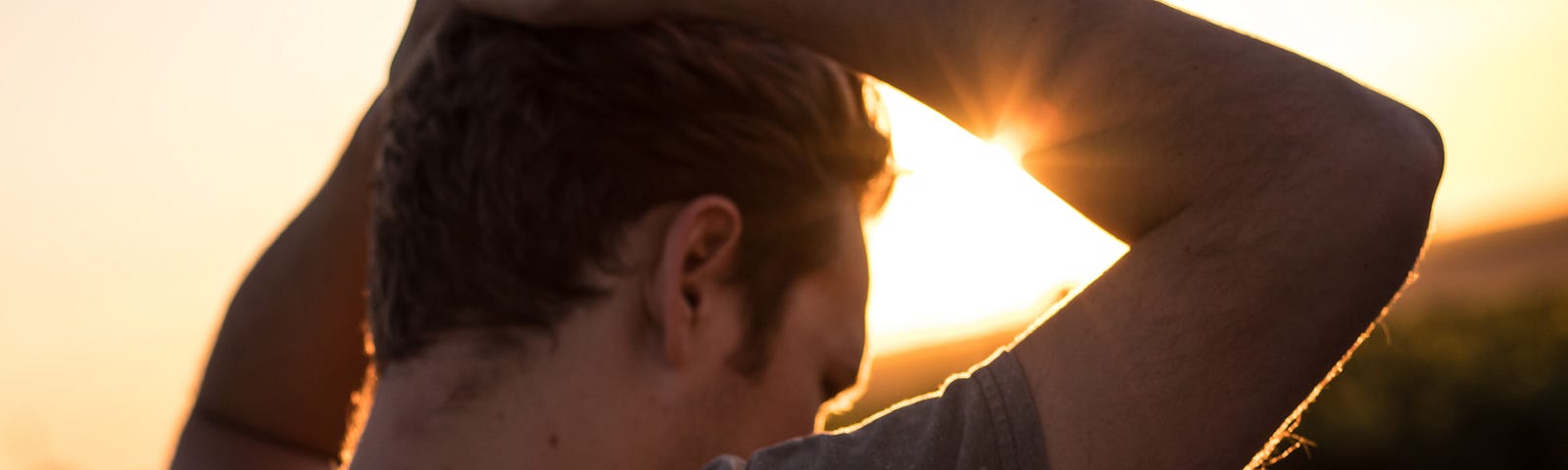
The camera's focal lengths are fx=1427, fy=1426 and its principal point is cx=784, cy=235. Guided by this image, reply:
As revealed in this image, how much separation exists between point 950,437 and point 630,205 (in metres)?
0.58

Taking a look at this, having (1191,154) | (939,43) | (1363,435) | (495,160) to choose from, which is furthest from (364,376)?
(1363,435)

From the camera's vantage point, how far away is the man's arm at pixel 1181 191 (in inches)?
62.7

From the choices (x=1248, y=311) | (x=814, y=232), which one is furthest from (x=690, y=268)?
(x=1248, y=311)

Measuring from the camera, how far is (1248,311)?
5.24 ft

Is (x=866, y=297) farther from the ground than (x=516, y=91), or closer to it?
closer to it

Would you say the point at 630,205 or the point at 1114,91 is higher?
the point at 1114,91

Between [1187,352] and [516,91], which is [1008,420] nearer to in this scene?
[1187,352]

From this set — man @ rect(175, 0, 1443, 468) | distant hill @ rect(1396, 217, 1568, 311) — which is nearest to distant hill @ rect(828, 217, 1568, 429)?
man @ rect(175, 0, 1443, 468)

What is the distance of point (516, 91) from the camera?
2139 millimetres

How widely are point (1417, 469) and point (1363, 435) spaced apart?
441 mm

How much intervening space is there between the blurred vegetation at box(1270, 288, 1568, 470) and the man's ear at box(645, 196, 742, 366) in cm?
947

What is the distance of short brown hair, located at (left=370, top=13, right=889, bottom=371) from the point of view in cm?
205

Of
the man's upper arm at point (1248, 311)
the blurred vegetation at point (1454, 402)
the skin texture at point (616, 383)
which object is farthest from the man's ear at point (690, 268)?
the blurred vegetation at point (1454, 402)

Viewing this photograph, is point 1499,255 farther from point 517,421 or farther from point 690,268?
point 517,421
